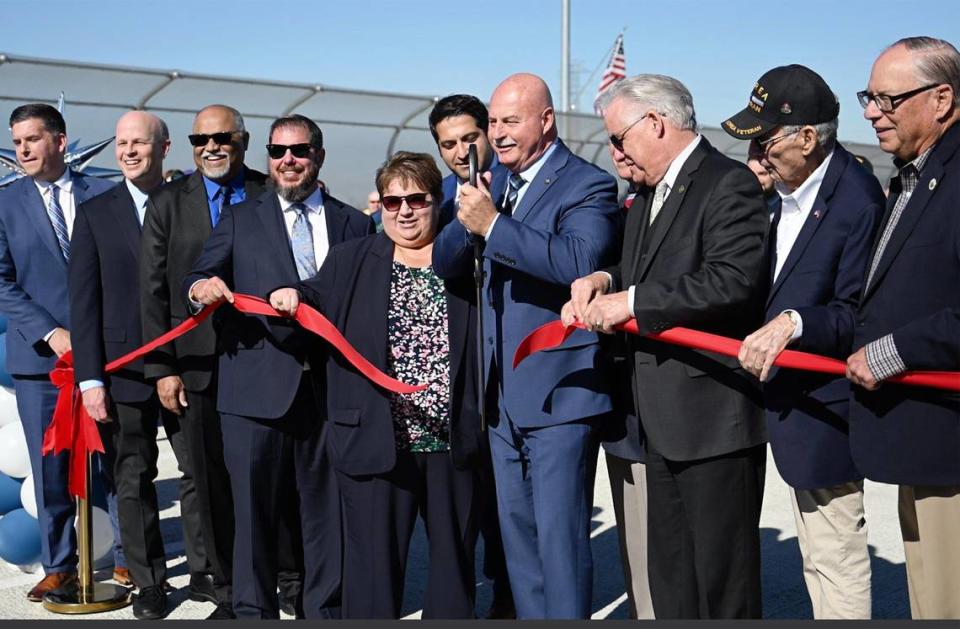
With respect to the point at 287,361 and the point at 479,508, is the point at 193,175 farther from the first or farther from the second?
the point at 479,508

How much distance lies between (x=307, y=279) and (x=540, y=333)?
1.23 m

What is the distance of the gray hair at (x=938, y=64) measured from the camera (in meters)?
3.54

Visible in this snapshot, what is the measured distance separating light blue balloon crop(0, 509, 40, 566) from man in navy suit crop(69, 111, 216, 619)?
0.85 m

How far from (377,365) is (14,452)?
317cm

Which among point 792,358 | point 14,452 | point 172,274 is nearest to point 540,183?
point 792,358

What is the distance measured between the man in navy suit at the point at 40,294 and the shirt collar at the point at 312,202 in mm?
1435

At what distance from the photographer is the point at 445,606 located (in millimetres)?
4613

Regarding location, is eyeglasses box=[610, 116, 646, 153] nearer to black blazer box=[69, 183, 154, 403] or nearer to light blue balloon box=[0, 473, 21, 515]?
black blazer box=[69, 183, 154, 403]

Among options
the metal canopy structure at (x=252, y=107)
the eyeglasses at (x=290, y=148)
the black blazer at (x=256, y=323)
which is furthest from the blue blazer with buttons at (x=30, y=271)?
the metal canopy structure at (x=252, y=107)

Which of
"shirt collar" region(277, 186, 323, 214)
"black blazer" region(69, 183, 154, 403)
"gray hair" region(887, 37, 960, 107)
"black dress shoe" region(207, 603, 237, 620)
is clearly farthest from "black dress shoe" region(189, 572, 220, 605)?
"gray hair" region(887, 37, 960, 107)

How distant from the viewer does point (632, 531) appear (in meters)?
4.82

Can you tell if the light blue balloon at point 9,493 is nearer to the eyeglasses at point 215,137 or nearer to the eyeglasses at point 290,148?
the eyeglasses at point 215,137

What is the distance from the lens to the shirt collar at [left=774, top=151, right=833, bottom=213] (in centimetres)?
398

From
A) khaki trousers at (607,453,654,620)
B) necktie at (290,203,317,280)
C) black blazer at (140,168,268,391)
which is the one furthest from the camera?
black blazer at (140,168,268,391)
